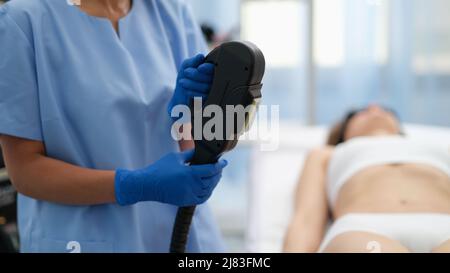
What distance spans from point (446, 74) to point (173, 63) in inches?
77.6

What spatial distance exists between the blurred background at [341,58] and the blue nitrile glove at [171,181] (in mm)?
1521

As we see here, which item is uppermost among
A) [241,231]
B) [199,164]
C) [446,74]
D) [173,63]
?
[173,63]

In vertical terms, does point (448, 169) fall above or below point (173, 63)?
below

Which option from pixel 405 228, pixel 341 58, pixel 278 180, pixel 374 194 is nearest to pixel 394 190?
pixel 374 194

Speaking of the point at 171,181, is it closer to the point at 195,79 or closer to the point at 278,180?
the point at 195,79

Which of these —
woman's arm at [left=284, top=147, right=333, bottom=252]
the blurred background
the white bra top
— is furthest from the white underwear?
the blurred background

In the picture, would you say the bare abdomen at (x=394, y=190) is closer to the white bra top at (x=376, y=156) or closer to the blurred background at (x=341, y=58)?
the white bra top at (x=376, y=156)

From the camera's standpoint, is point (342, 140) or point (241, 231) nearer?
point (342, 140)

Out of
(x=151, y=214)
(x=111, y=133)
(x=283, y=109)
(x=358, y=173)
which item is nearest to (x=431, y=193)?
(x=358, y=173)

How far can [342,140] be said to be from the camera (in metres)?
2.12

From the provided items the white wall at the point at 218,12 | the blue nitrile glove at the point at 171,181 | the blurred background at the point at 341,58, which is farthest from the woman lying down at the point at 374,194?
the white wall at the point at 218,12

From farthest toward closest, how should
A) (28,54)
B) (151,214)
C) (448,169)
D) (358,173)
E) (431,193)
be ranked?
(358,173) < (448,169) < (431,193) < (151,214) < (28,54)

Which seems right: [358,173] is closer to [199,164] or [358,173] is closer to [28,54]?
[199,164]

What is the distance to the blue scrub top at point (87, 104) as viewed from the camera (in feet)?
2.94
